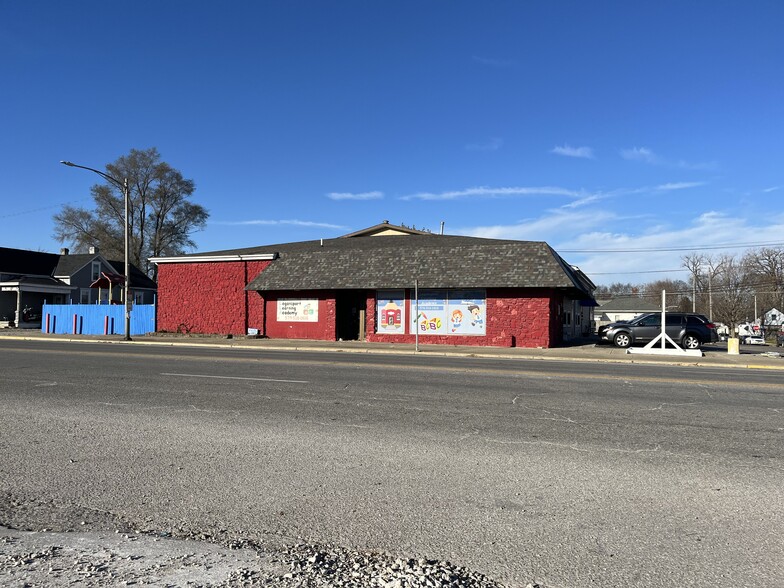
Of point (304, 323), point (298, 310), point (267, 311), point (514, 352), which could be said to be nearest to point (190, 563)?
point (514, 352)

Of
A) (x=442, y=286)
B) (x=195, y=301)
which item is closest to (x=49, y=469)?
(x=442, y=286)

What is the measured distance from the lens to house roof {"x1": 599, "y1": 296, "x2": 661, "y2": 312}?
86.9 metres

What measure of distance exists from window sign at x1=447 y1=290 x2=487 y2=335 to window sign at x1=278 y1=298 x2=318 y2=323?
7222 mm

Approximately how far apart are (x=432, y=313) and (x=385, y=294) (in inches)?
101

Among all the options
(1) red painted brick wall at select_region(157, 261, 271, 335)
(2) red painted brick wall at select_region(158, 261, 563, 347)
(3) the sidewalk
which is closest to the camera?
(3) the sidewalk

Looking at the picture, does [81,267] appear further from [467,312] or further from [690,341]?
[690,341]

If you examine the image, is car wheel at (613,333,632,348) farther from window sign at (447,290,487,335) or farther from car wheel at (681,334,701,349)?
window sign at (447,290,487,335)

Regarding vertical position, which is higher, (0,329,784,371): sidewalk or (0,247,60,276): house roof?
(0,247,60,276): house roof

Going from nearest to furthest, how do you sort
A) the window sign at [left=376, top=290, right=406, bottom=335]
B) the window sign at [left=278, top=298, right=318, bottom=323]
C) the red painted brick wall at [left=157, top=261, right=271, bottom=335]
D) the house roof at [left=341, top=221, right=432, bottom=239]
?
1. the window sign at [left=376, top=290, right=406, bottom=335]
2. the window sign at [left=278, top=298, right=318, bottom=323]
3. the red painted brick wall at [left=157, top=261, right=271, bottom=335]
4. the house roof at [left=341, top=221, right=432, bottom=239]

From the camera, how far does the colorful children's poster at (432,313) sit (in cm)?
2691

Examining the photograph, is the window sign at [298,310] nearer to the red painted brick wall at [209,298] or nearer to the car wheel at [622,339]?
the red painted brick wall at [209,298]

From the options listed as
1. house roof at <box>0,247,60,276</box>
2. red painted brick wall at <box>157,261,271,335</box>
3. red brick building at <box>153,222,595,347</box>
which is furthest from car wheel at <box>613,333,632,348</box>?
house roof at <box>0,247,60,276</box>

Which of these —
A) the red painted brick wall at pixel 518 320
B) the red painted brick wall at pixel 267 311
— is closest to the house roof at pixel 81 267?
the red painted brick wall at pixel 267 311

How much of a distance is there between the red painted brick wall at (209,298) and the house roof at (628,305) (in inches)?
2786
